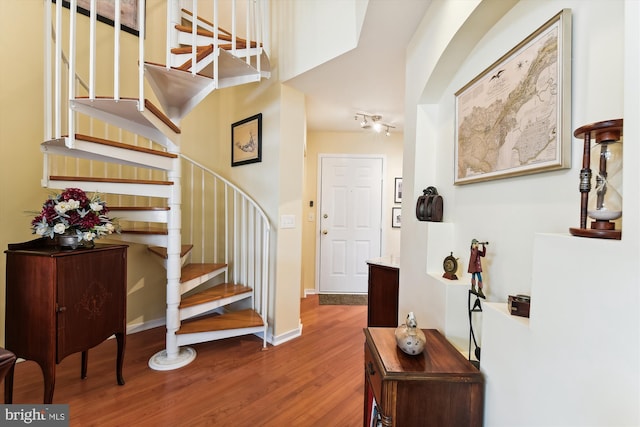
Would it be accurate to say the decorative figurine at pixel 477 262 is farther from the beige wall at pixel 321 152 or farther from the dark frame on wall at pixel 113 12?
the dark frame on wall at pixel 113 12

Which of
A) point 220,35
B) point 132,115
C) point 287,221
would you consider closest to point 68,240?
point 132,115

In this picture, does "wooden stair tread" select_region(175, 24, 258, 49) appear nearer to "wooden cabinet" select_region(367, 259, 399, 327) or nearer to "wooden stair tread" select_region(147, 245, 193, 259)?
"wooden stair tread" select_region(147, 245, 193, 259)

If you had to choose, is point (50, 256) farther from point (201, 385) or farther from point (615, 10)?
point (615, 10)

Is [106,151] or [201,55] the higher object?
[201,55]

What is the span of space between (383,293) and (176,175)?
1.86m

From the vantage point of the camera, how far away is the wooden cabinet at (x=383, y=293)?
2.18 m

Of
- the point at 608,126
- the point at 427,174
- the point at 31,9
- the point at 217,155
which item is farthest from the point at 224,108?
the point at 608,126

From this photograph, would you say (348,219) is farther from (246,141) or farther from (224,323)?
(224,323)

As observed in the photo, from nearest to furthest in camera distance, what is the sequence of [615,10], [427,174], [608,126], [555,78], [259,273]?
[608,126] → [615,10] → [555,78] → [427,174] → [259,273]

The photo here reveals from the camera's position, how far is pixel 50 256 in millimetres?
1460

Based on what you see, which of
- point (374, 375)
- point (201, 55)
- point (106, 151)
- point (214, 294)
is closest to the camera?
point (374, 375)

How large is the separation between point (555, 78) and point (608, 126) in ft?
1.13

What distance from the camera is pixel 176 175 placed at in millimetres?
2109

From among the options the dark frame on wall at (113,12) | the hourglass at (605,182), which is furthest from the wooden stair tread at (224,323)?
the dark frame on wall at (113,12)
